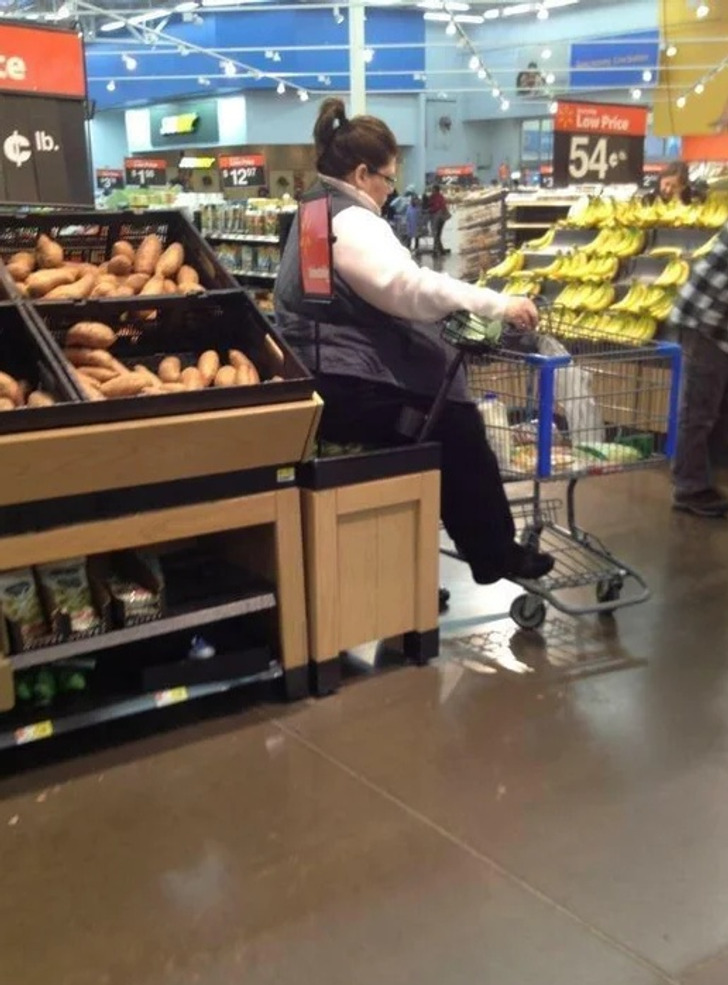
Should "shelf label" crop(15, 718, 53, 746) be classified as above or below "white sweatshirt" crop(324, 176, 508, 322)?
below

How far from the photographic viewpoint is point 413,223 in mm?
20516

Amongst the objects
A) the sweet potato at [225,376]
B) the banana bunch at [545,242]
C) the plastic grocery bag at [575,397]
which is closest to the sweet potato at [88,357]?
the sweet potato at [225,376]

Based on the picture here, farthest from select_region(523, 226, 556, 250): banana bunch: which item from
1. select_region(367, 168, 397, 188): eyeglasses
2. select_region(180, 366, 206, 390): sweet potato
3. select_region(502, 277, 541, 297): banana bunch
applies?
select_region(180, 366, 206, 390): sweet potato

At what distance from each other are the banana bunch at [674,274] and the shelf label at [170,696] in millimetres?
4660

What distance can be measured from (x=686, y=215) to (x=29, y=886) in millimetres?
5846

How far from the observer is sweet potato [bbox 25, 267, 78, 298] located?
3.39 metres

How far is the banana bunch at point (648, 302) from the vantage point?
6.78 m

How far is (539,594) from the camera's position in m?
4.00

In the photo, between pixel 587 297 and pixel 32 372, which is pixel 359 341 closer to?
pixel 32 372

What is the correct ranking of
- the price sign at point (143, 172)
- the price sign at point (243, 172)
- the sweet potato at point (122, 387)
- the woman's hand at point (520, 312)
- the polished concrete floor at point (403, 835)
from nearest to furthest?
the polished concrete floor at point (403, 835), the sweet potato at point (122, 387), the woman's hand at point (520, 312), the price sign at point (243, 172), the price sign at point (143, 172)

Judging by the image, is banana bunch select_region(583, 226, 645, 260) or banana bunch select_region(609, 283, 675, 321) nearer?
banana bunch select_region(609, 283, 675, 321)

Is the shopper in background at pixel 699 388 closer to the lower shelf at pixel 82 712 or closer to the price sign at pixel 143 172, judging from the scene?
the lower shelf at pixel 82 712

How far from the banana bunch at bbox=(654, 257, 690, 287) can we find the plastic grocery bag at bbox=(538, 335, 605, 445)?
3.01 m

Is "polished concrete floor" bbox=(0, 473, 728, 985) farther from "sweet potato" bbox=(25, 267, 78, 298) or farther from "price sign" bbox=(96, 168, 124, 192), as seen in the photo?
"price sign" bbox=(96, 168, 124, 192)
